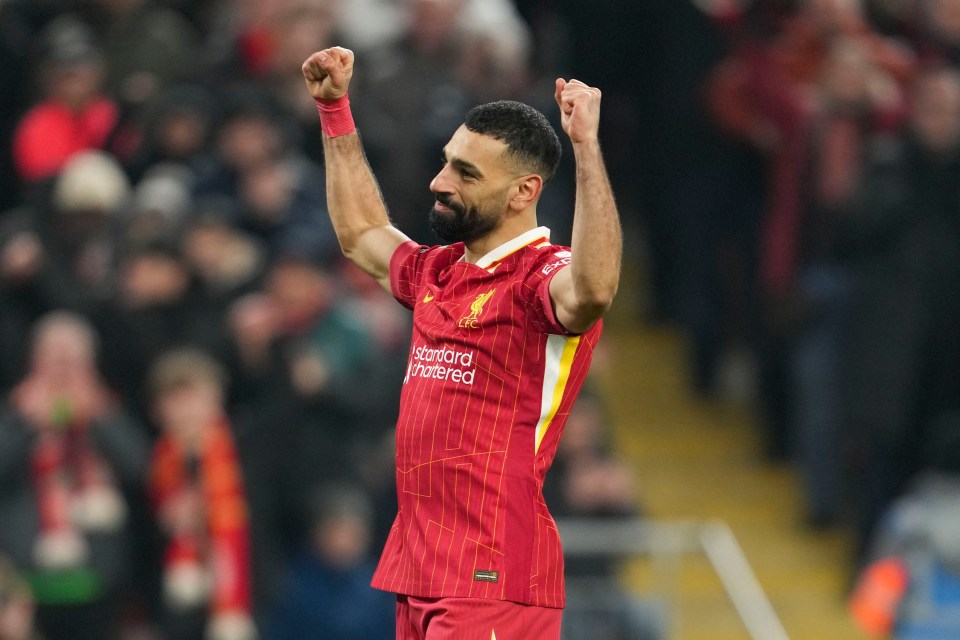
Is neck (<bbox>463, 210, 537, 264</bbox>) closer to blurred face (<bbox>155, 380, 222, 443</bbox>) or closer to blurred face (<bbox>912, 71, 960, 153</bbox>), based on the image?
blurred face (<bbox>155, 380, 222, 443</bbox>)

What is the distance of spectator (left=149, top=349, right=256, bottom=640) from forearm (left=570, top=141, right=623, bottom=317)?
488 centimetres

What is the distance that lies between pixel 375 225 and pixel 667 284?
8012 mm

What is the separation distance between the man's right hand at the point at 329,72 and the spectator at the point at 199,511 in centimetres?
399

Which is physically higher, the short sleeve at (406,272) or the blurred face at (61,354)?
the short sleeve at (406,272)

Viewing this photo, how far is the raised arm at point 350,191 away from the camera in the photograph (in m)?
5.43

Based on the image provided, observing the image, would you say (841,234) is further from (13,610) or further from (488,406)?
(488,406)

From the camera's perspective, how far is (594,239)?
4.56 metres

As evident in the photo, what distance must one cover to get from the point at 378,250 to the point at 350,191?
0.19 m

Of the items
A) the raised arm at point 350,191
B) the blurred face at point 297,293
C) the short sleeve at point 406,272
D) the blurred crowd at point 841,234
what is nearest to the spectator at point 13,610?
the blurred face at point 297,293

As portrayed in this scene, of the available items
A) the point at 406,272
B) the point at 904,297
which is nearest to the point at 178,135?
the point at 904,297

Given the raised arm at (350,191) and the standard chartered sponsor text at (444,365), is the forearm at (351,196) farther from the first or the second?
the standard chartered sponsor text at (444,365)

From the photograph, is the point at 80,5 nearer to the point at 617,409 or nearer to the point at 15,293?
the point at 15,293

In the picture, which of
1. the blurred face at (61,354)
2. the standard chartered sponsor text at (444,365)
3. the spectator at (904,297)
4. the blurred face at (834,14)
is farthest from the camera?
the blurred face at (834,14)

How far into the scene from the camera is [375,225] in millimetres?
5543
